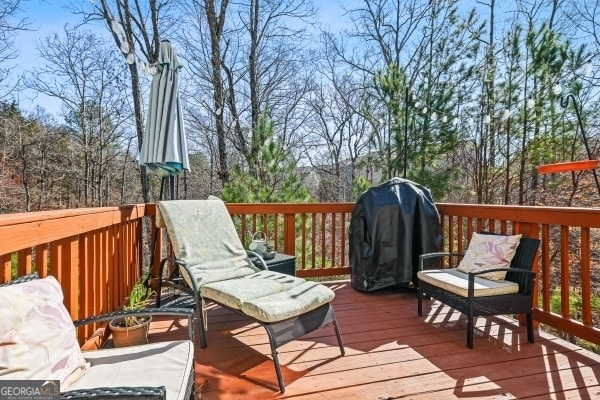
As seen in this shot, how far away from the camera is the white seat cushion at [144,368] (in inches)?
52.2

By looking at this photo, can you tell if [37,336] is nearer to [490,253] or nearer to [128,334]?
[128,334]

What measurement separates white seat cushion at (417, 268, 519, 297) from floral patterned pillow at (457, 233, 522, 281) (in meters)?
0.08

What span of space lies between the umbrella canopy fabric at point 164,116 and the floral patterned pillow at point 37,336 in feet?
6.47

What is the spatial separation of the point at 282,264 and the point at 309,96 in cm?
1018

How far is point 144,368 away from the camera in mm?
1442

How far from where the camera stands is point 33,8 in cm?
777

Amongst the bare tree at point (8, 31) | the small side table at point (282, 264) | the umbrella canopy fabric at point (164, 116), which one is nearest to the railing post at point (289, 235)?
the small side table at point (282, 264)

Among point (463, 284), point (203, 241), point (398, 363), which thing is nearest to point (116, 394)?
point (398, 363)

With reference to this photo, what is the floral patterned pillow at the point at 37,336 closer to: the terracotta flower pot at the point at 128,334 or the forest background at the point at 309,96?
the terracotta flower pot at the point at 128,334

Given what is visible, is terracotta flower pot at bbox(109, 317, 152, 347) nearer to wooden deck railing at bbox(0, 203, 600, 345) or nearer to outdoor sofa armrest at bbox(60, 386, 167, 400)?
wooden deck railing at bbox(0, 203, 600, 345)

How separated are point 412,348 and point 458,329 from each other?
0.60 m

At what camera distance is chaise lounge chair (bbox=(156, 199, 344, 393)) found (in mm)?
2184

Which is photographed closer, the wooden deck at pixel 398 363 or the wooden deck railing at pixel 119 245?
the wooden deck railing at pixel 119 245
